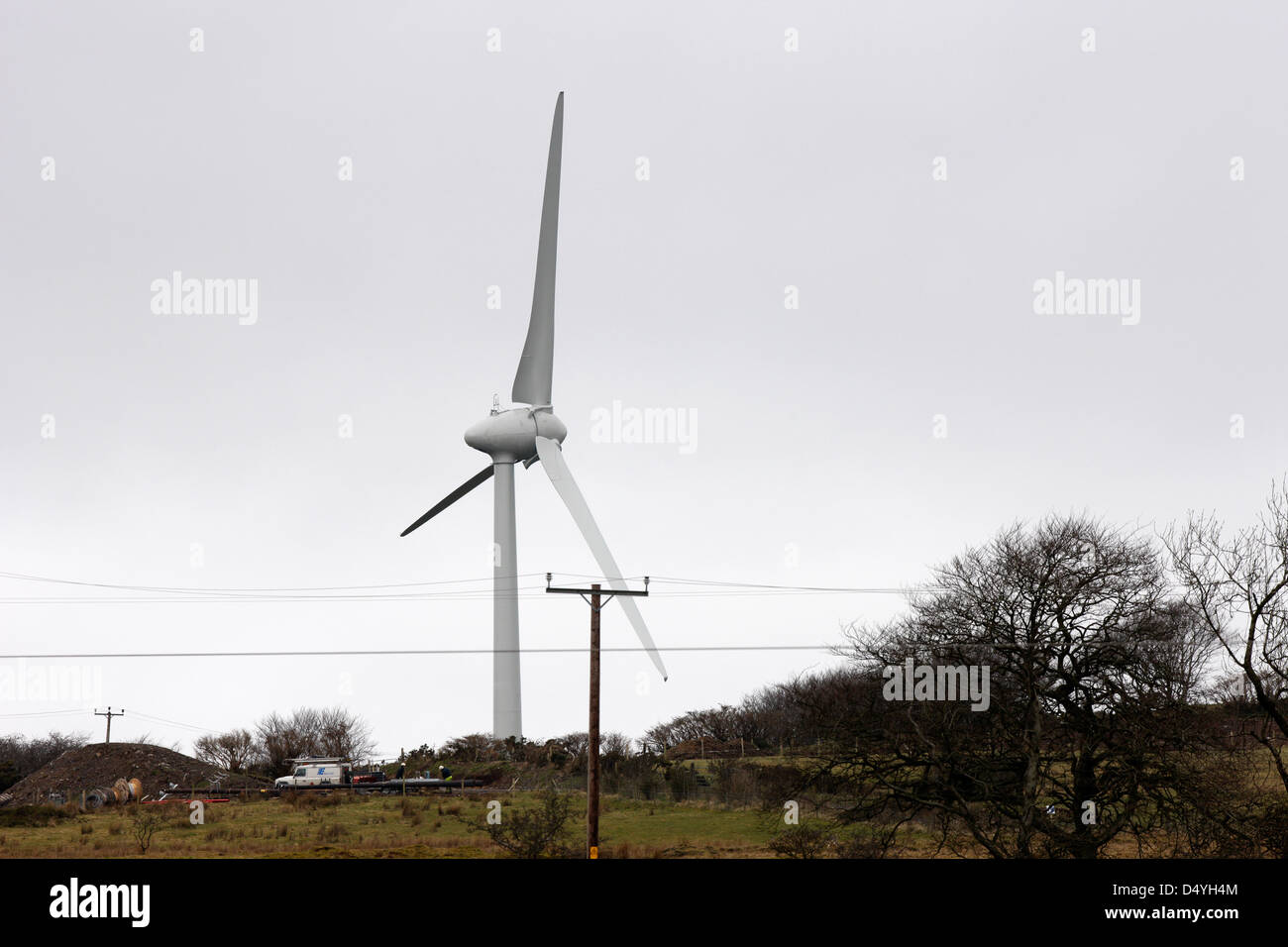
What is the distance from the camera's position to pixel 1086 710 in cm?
3316

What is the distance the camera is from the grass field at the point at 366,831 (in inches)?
1533

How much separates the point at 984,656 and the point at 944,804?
4405mm

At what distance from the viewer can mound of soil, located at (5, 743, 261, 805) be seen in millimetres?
76438

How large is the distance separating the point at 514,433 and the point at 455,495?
4.88 metres

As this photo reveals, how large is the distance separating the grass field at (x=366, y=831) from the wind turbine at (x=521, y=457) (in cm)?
640

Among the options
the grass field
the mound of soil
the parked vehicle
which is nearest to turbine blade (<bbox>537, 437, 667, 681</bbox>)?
the grass field

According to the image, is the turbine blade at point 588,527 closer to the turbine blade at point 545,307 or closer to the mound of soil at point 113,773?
the turbine blade at point 545,307

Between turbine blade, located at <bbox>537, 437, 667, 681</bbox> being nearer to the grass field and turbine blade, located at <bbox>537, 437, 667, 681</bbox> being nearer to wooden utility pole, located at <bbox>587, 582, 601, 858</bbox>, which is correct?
wooden utility pole, located at <bbox>587, 582, 601, 858</bbox>

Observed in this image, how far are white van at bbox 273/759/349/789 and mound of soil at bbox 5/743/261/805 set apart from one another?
7.64 meters

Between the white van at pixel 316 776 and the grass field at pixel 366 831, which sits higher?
the grass field at pixel 366 831

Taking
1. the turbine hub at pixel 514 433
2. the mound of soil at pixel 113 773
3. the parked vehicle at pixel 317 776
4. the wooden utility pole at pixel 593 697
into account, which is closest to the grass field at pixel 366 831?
the wooden utility pole at pixel 593 697
